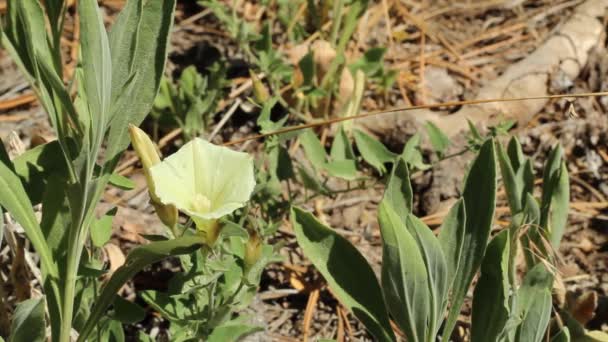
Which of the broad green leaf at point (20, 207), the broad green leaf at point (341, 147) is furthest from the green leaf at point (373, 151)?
the broad green leaf at point (20, 207)

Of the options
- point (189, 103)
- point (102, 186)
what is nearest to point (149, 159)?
point (102, 186)

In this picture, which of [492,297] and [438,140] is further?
[438,140]

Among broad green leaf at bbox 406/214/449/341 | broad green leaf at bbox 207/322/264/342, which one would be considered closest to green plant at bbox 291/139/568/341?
broad green leaf at bbox 406/214/449/341

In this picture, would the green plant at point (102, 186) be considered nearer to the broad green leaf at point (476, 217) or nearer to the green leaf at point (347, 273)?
the green leaf at point (347, 273)

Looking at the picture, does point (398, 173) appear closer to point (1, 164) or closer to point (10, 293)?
point (1, 164)

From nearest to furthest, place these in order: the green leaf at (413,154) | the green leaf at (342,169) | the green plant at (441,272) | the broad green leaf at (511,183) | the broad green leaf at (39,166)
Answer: the green plant at (441,272) → the broad green leaf at (39,166) → the broad green leaf at (511,183) → the green leaf at (342,169) → the green leaf at (413,154)

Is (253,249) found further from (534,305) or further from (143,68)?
(534,305)
